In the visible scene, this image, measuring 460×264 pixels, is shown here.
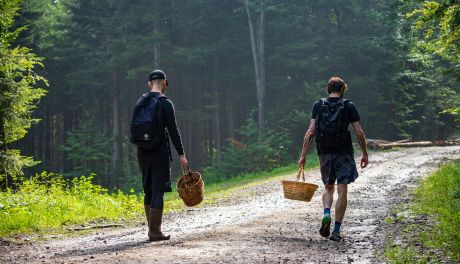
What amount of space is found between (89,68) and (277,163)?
16.0m

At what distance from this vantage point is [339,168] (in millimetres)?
8570

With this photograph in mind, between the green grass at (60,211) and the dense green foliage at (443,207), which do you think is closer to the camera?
the dense green foliage at (443,207)

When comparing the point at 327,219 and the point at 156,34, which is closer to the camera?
the point at 327,219

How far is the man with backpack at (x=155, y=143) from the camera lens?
331 inches

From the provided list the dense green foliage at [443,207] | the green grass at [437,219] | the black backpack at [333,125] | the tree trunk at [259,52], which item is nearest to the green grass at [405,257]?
the green grass at [437,219]

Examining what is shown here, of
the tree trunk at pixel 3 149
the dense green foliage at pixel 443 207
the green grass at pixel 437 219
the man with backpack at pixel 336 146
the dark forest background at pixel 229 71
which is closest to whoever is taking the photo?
the green grass at pixel 437 219

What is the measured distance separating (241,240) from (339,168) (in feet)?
5.47

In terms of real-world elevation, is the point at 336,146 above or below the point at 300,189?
above

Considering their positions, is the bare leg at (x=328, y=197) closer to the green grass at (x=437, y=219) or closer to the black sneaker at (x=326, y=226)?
the black sneaker at (x=326, y=226)

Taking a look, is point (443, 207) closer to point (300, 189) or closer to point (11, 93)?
point (300, 189)

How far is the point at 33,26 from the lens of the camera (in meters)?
36.6

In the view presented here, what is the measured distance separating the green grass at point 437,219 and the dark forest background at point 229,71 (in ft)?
72.0

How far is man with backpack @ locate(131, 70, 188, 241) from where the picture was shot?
8.40 m

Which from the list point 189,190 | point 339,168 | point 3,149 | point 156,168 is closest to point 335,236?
point 339,168
